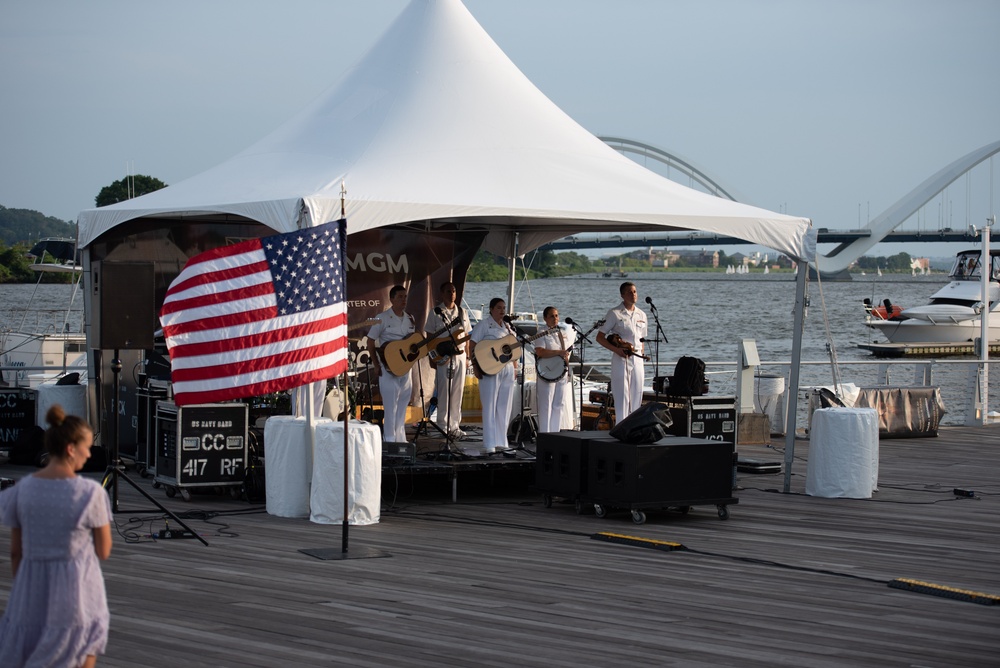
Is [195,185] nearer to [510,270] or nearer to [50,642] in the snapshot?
[510,270]

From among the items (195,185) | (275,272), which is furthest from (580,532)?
(195,185)

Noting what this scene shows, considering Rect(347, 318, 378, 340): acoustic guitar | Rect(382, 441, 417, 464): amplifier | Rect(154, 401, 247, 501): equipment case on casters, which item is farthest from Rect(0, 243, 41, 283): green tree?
Rect(382, 441, 417, 464): amplifier

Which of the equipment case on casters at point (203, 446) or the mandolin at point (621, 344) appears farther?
the mandolin at point (621, 344)

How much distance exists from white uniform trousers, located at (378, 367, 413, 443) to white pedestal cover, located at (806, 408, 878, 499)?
3628 mm

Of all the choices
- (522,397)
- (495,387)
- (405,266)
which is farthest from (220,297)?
(405,266)

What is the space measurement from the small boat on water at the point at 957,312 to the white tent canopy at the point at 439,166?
3995 centimetres

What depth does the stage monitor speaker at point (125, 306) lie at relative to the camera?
348 inches

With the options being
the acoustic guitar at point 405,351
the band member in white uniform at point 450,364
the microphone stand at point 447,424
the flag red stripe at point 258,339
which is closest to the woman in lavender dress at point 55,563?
the flag red stripe at point 258,339

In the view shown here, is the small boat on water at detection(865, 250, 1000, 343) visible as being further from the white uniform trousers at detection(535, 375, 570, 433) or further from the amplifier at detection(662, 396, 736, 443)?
the white uniform trousers at detection(535, 375, 570, 433)

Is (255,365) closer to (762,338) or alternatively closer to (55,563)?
(55,563)

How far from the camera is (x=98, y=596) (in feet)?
13.4

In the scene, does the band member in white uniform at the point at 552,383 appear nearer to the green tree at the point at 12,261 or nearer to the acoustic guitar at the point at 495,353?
the acoustic guitar at the point at 495,353

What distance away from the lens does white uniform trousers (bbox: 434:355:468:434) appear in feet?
40.0

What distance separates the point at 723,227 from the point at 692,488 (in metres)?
2.27
